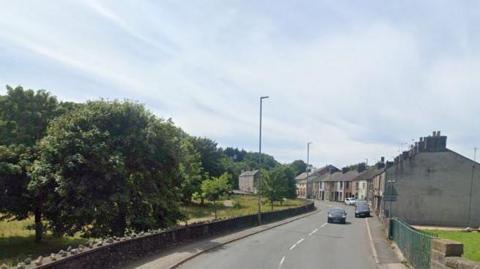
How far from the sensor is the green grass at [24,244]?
82.5 ft

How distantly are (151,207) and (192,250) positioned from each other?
6.54m

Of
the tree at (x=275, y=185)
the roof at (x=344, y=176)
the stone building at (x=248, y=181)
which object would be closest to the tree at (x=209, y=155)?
the tree at (x=275, y=185)

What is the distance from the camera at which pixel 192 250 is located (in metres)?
22.1

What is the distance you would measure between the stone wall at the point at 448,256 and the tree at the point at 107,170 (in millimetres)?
17153

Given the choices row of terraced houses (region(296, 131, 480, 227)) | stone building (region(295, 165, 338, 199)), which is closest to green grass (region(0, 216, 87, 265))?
row of terraced houses (region(296, 131, 480, 227))

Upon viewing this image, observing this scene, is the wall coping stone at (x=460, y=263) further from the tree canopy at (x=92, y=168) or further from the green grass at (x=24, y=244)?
the green grass at (x=24, y=244)

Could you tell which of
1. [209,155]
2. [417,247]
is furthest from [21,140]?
[209,155]

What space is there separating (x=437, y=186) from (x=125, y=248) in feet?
149

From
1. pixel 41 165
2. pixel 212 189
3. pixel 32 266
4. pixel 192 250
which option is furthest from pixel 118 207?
pixel 212 189

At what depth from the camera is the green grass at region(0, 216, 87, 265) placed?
25.2m

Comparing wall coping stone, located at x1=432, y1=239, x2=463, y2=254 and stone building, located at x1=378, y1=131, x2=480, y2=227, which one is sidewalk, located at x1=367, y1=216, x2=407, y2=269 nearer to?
wall coping stone, located at x1=432, y1=239, x2=463, y2=254

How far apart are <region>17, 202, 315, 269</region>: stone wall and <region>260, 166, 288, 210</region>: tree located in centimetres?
3952

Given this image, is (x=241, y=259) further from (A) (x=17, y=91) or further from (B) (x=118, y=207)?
(A) (x=17, y=91)

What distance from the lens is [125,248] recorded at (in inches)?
688
